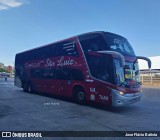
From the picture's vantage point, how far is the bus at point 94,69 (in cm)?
933

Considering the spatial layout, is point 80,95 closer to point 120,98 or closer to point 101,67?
point 101,67

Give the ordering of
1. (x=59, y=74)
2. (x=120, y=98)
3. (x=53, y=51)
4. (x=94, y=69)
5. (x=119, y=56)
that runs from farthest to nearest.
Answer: (x=53, y=51) → (x=59, y=74) → (x=94, y=69) → (x=120, y=98) → (x=119, y=56)

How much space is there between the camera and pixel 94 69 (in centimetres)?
1036

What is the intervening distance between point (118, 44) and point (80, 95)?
3.58 meters

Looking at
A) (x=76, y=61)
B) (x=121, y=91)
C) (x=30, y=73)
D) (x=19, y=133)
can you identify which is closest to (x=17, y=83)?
(x=30, y=73)

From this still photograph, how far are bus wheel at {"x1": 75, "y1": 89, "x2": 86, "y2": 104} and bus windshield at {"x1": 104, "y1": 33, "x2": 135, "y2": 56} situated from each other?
3.13 m

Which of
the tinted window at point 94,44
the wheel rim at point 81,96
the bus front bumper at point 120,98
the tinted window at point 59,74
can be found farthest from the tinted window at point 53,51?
the bus front bumper at point 120,98

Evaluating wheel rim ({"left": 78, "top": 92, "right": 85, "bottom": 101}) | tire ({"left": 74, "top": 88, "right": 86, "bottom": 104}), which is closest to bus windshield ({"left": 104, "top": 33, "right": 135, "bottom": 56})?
tire ({"left": 74, "top": 88, "right": 86, "bottom": 104})

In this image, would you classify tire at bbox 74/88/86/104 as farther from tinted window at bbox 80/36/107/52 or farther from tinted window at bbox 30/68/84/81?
tinted window at bbox 80/36/107/52

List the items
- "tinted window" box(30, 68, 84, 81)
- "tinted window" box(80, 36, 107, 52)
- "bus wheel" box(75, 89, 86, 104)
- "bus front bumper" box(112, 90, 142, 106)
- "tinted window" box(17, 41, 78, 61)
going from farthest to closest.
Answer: "tinted window" box(17, 41, 78, 61) < "tinted window" box(30, 68, 84, 81) < "bus wheel" box(75, 89, 86, 104) < "tinted window" box(80, 36, 107, 52) < "bus front bumper" box(112, 90, 142, 106)

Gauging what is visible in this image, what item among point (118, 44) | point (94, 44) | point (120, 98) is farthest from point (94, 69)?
point (120, 98)

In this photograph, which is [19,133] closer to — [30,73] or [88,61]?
[88,61]

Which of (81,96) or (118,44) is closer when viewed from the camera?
(118,44)

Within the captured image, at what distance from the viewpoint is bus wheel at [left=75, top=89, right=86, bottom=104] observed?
11.2m
